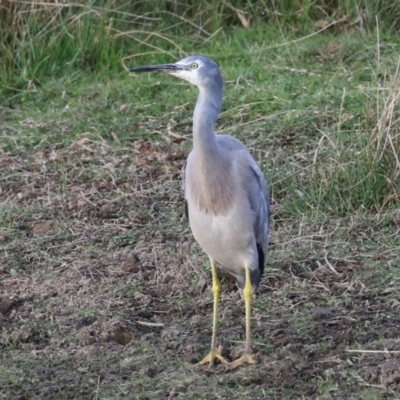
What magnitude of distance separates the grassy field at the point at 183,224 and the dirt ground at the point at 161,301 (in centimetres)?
1

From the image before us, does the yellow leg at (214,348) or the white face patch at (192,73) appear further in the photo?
the white face patch at (192,73)

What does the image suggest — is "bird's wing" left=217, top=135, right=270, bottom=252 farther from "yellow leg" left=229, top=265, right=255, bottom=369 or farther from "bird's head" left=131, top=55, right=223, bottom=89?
"bird's head" left=131, top=55, right=223, bottom=89

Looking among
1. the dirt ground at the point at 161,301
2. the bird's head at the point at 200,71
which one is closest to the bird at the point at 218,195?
the bird's head at the point at 200,71

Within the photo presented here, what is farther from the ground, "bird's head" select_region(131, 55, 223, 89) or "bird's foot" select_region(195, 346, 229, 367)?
"bird's head" select_region(131, 55, 223, 89)

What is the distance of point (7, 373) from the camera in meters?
4.88

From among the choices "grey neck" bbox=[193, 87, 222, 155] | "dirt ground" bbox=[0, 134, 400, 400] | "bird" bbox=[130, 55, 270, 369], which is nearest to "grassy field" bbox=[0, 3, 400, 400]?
"dirt ground" bbox=[0, 134, 400, 400]

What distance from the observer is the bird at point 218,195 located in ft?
16.6

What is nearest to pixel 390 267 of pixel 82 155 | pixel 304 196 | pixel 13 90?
pixel 304 196

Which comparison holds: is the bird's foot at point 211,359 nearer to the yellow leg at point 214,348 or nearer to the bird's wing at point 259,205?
the yellow leg at point 214,348

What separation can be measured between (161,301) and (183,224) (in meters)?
0.98

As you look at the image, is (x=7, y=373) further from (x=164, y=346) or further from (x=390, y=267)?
(x=390, y=267)

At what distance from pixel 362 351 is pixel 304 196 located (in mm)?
1746

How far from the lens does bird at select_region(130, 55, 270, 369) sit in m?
5.05

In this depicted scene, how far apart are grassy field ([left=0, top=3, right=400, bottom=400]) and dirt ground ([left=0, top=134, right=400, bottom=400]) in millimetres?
11
